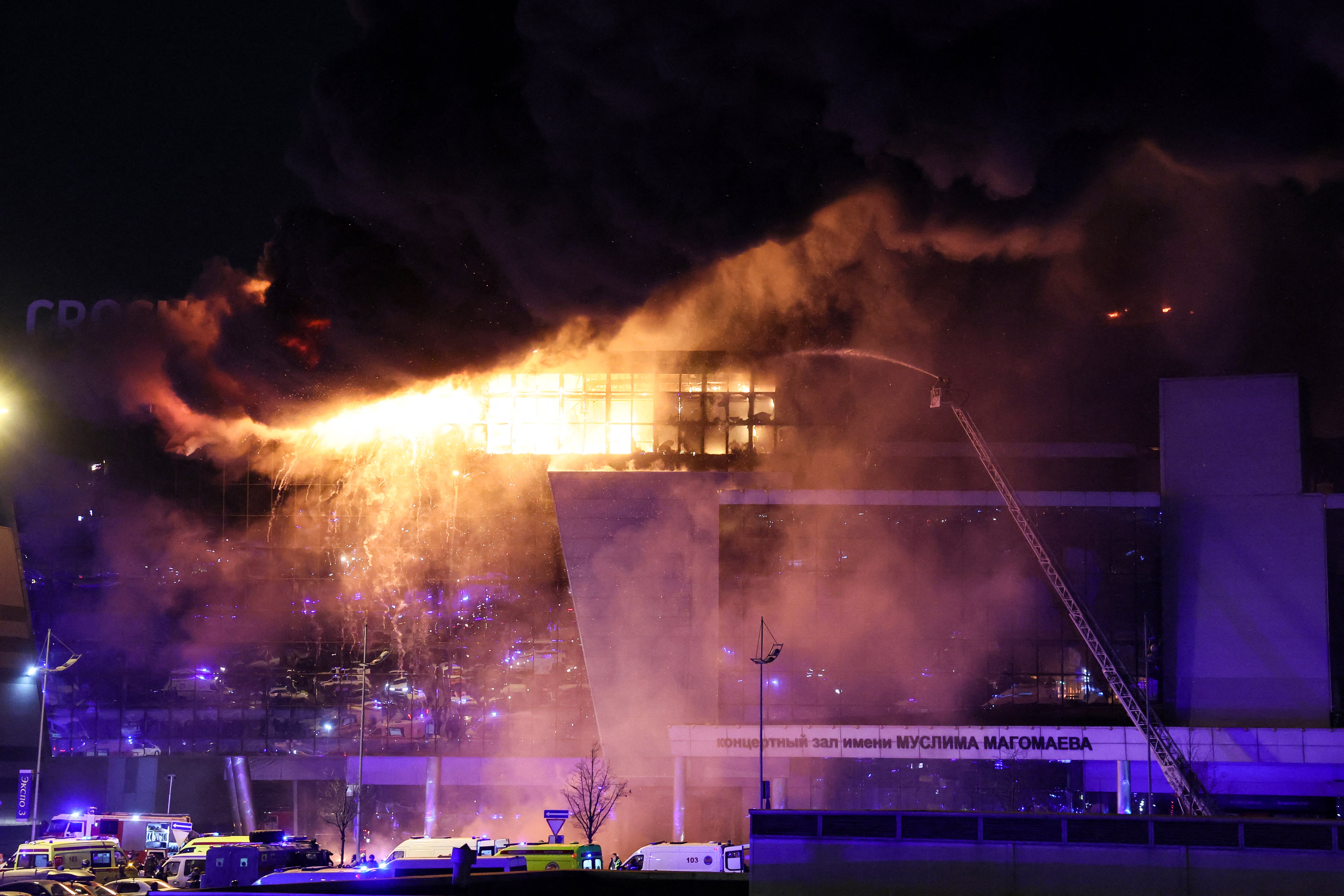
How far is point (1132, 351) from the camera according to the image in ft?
175

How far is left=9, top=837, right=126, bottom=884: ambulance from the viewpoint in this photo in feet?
116

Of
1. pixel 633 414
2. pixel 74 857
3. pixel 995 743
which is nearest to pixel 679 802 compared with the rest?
pixel 995 743

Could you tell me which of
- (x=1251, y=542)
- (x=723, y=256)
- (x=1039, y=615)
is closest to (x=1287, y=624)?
(x=1251, y=542)

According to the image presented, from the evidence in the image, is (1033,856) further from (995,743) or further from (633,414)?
(633,414)

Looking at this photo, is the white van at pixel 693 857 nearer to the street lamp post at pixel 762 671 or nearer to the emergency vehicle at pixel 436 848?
the street lamp post at pixel 762 671

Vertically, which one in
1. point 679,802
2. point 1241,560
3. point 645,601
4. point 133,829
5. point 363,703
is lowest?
point 133,829

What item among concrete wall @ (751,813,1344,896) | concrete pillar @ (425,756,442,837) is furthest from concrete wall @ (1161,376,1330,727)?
concrete wall @ (751,813,1344,896)

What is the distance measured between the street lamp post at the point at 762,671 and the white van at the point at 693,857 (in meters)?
2.48

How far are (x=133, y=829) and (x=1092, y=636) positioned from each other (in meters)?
40.6

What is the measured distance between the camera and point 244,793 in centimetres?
5575

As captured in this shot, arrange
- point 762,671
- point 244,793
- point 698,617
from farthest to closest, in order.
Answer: point 244,793, point 698,617, point 762,671

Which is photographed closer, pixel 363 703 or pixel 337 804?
pixel 363 703

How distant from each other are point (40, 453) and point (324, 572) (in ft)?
47.9

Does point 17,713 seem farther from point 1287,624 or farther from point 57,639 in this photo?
point 1287,624
